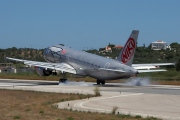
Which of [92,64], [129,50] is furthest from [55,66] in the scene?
[129,50]

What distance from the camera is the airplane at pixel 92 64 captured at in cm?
5066

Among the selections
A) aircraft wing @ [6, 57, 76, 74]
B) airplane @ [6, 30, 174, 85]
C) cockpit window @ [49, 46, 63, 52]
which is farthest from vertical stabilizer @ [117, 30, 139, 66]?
cockpit window @ [49, 46, 63, 52]

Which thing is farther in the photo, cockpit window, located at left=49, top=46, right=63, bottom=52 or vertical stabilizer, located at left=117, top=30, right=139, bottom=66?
cockpit window, located at left=49, top=46, right=63, bottom=52

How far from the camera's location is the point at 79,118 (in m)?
21.4

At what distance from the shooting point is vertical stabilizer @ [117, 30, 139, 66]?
1998 inches

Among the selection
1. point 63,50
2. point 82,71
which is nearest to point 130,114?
point 82,71

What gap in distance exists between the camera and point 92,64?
55.3m

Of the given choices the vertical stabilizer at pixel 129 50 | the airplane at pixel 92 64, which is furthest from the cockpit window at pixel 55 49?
the vertical stabilizer at pixel 129 50

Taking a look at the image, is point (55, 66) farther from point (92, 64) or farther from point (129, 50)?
point (129, 50)

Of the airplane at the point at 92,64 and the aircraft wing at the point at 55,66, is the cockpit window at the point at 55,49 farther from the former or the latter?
the aircraft wing at the point at 55,66

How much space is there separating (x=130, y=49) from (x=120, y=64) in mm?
2154

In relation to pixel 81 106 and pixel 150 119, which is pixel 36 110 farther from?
pixel 150 119

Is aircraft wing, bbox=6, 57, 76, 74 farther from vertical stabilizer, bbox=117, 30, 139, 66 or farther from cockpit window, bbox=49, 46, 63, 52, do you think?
vertical stabilizer, bbox=117, 30, 139, 66

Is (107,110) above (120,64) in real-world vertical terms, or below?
below
